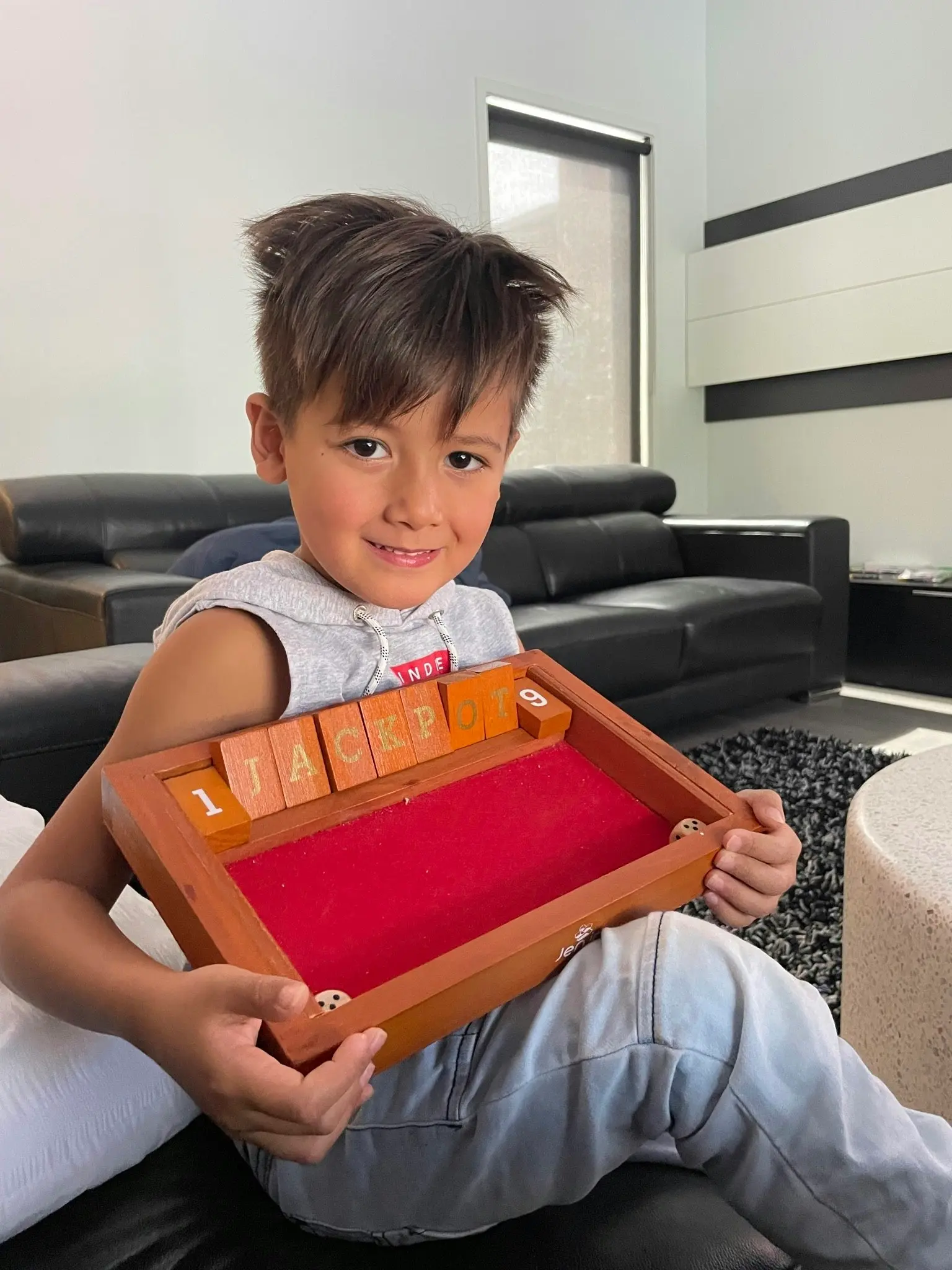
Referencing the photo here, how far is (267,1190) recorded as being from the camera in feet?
2.03

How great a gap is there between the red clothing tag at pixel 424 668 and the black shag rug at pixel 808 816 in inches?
31.5

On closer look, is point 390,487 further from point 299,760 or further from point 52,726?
point 52,726

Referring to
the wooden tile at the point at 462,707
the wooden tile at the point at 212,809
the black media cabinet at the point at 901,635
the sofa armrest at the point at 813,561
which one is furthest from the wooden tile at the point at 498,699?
the black media cabinet at the point at 901,635

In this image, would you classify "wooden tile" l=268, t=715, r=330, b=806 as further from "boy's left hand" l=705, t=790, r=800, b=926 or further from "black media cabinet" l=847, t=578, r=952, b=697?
"black media cabinet" l=847, t=578, r=952, b=697

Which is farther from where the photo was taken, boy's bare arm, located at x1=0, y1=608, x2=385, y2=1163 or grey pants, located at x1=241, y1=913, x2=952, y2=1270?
grey pants, located at x1=241, y1=913, x2=952, y2=1270

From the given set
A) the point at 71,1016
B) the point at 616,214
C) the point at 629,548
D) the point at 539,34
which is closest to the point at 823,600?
the point at 629,548

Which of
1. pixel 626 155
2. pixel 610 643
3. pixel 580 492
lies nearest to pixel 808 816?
pixel 610 643

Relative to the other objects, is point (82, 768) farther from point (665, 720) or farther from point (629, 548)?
point (629, 548)

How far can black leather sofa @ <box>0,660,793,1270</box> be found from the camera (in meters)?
0.56

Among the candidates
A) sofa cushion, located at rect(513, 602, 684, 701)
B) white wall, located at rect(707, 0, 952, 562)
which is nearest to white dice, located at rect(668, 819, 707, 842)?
sofa cushion, located at rect(513, 602, 684, 701)

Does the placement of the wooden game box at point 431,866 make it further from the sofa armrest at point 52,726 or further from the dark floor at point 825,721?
the dark floor at point 825,721

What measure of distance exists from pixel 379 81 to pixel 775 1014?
347cm

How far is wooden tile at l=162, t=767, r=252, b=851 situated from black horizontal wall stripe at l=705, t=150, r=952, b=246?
3.76m

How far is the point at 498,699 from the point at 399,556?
0.45 ft
